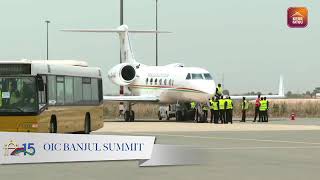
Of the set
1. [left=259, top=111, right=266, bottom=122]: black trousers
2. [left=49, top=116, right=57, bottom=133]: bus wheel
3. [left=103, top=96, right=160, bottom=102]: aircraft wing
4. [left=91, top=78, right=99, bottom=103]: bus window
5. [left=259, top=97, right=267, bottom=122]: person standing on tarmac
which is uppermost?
[left=91, top=78, right=99, bottom=103]: bus window

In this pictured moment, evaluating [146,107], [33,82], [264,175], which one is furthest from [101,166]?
[146,107]

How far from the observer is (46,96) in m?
21.4

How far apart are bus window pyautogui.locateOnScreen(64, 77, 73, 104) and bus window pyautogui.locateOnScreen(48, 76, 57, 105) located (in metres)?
1.08

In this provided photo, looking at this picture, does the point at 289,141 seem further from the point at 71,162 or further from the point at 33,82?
the point at 71,162

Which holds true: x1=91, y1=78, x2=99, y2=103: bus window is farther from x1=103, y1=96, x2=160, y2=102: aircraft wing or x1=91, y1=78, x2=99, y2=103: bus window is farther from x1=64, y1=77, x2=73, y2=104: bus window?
x1=103, y1=96, x2=160, y2=102: aircraft wing

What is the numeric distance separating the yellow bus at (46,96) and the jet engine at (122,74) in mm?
21750

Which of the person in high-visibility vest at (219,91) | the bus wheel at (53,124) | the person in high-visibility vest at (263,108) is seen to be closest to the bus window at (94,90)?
the bus wheel at (53,124)

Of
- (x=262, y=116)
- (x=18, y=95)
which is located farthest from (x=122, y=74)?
(x=18, y=95)

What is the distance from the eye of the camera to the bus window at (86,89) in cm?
2566

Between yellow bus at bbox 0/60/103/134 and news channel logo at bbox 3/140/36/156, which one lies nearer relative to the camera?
news channel logo at bbox 3/140/36/156

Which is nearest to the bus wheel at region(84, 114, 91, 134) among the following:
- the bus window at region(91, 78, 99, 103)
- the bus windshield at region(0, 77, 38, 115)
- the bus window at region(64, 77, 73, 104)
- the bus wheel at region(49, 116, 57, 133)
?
the bus window at region(91, 78, 99, 103)

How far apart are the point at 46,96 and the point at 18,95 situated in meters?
1.03

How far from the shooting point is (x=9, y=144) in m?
14.6

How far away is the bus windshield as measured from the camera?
795 inches
